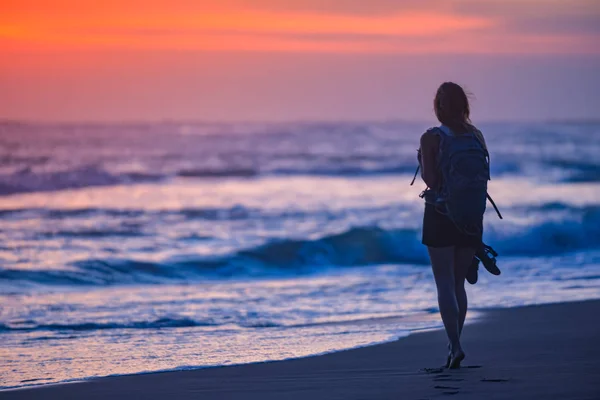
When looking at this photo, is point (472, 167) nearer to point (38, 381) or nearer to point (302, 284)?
point (38, 381)

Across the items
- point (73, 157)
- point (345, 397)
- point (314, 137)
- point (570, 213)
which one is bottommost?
point (345, 397)

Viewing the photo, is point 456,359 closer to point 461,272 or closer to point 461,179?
point 461,272

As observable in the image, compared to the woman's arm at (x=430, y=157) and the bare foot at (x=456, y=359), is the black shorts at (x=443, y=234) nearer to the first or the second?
the woman's arm at (x=430, y=157)

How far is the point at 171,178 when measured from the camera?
3441cm

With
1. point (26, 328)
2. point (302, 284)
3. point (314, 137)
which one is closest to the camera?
point (26, 328)

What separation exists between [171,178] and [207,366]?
2872cm

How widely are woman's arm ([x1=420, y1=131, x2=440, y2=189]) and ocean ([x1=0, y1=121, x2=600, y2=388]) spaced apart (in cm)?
158

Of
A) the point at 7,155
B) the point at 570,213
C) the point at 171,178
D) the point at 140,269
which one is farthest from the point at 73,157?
the point at 140,269

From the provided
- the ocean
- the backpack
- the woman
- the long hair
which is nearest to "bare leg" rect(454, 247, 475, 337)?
the woman

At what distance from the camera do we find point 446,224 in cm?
518

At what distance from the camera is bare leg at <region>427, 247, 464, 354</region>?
5.23 m

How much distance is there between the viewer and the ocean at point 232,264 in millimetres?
7180

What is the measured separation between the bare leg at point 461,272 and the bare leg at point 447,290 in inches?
2.4

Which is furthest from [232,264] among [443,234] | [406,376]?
[443,234]
